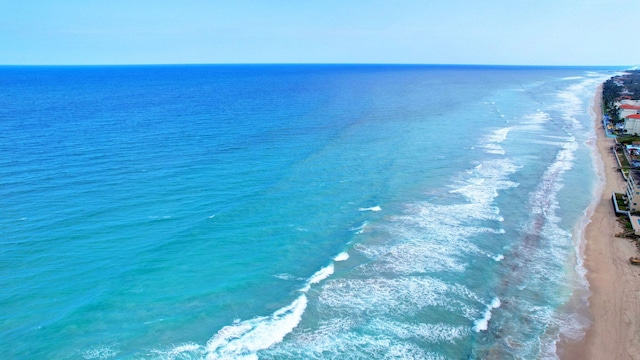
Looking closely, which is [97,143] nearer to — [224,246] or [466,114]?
[224,246]

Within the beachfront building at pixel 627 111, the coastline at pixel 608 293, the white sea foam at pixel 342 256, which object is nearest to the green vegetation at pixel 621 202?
the coastline at pixel 608 293

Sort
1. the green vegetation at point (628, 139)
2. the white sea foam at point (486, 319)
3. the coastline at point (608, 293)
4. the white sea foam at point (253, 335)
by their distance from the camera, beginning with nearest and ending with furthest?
the white sea foam at point (253, 335), the coastline at point (608, 293), the white sea foam at point (486, 319), the green vegetation at point (628, 139)

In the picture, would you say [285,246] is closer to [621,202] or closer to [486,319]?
[486,319]

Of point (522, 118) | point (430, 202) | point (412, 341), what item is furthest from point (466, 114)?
point (412, 341)

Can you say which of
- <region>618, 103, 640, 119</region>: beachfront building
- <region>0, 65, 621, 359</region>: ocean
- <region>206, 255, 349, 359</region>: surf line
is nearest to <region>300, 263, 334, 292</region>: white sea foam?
<region>0, 65, 621, 359</region>: ocean

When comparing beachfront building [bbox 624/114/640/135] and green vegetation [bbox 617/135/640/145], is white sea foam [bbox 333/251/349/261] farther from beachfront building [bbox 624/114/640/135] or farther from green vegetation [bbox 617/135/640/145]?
beachfront building [bbox 624/114/640/135]

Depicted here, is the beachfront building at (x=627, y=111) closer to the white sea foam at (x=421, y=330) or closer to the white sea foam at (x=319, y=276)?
the white sea foam at (x=421, y=330)

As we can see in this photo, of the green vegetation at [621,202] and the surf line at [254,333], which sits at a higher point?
the green vegetation at [621,202]

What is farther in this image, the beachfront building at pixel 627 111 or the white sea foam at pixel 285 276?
the beachfront building at pixel 627 111
